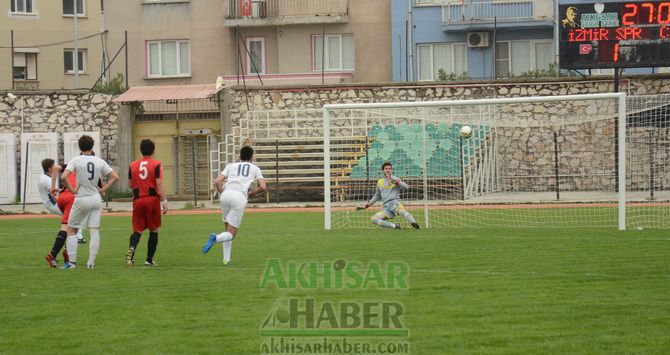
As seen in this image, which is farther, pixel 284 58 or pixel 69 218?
pixel 284 58

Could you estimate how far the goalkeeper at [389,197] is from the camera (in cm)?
2423

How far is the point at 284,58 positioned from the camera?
49.2 metres

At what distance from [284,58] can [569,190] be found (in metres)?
18.3

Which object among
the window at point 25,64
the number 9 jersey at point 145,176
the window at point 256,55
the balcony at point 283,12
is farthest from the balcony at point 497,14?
the number 9 jersey at point 145,176

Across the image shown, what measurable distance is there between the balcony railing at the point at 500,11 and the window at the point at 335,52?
4229mm

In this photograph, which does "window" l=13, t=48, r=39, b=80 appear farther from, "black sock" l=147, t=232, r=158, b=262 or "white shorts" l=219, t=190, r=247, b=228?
"white shorts" l=219, t=190, r=247, b=228

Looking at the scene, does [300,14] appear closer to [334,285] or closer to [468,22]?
[468,22]

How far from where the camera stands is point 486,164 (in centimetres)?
3403

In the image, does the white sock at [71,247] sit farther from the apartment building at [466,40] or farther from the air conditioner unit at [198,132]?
the apartment building at [466,40]

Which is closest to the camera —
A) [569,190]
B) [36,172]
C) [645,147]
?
[645,147]

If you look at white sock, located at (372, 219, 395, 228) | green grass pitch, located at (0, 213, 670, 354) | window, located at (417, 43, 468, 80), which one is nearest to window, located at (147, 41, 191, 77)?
window, located at (417, 43, 468, 80)

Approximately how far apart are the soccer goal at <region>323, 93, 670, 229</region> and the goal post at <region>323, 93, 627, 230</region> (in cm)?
4

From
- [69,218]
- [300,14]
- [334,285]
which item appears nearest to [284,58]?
[300,14]

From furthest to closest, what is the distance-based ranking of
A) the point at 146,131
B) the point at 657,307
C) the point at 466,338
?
the point at 146,131 < the point at 657,307 < the point at 466,338
